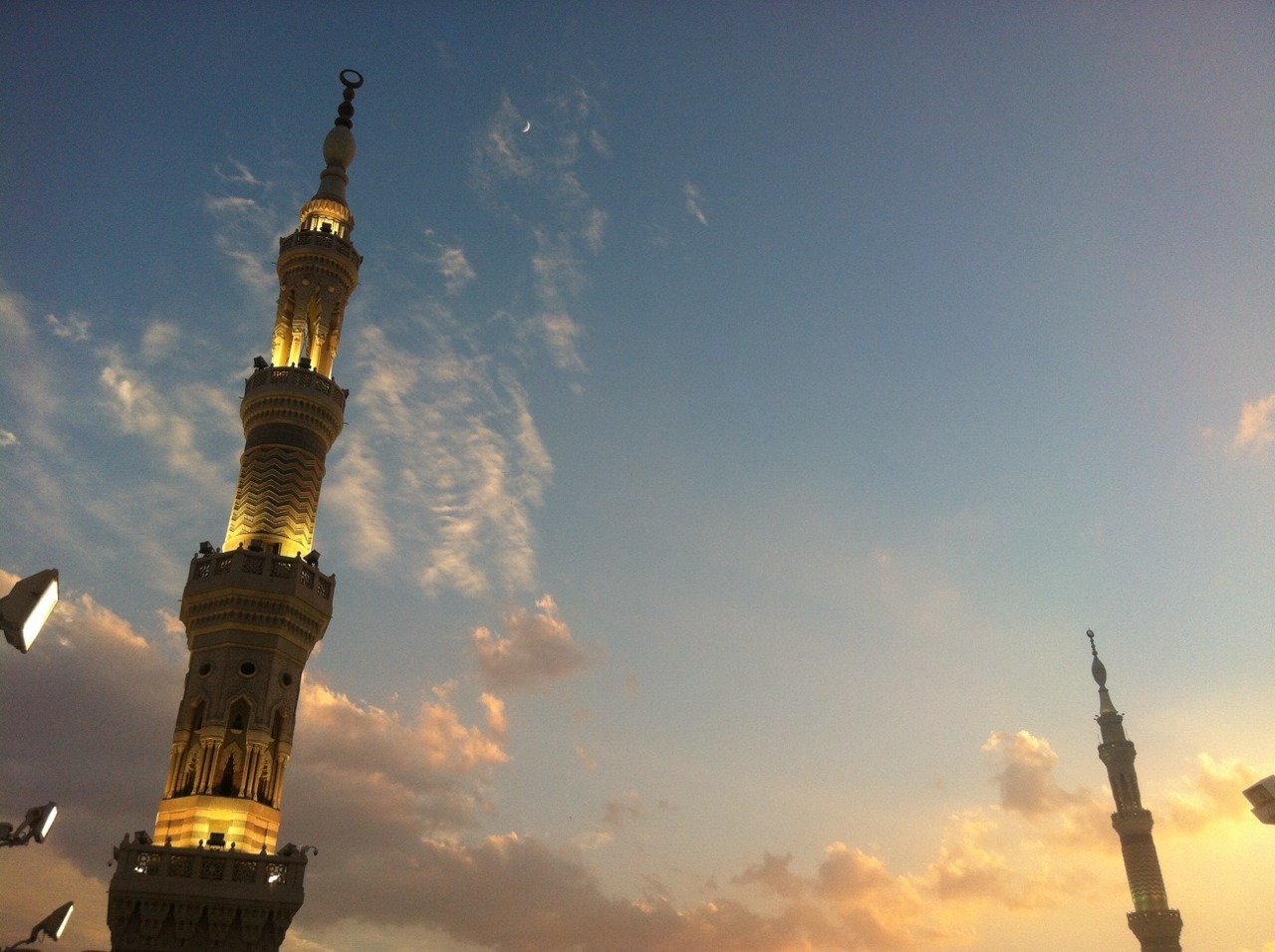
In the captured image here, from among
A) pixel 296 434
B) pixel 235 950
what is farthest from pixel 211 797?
pixel 296 434

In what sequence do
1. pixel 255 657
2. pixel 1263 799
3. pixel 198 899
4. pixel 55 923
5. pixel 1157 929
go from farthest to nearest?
pixel 1157 929 < pixel 255 657 < pixel 198 899 < pixel 55 923 < pixel 1263 799

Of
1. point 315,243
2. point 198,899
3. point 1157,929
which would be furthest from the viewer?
point 1157,929

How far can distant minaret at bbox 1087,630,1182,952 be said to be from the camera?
246 feet

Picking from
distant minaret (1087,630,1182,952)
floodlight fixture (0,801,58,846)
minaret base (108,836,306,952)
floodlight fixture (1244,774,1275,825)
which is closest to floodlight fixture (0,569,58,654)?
→ floodlight fixture (0,801,58,846)

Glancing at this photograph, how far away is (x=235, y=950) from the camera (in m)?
24.9

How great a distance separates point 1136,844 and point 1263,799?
79887mm

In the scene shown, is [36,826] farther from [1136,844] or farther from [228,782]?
[1136,844]

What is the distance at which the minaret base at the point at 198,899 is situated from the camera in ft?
81.3

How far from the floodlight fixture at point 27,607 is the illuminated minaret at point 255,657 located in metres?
19.0

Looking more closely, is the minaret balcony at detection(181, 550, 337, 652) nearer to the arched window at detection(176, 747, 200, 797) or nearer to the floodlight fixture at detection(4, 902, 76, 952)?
the arched window at detection(176, 747, 200, 797)

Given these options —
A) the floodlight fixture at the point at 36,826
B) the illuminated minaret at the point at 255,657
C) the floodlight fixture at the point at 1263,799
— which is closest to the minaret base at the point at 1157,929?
the illuminated minaret at the point at 255,657

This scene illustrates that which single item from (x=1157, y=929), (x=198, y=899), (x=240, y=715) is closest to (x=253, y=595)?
(x=240, y=715)

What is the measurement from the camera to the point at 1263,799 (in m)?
10.3

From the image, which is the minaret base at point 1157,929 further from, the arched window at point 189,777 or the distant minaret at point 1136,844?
the arched window at point 189,777
